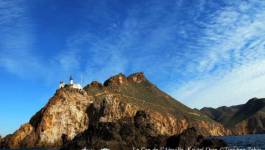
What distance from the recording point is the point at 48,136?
174m

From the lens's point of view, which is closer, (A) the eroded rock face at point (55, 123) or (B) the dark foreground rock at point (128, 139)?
(B) the dark foreground rock at point (128, 139)

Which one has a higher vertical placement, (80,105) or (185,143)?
(80,105)

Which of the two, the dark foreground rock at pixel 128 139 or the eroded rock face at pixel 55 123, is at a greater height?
the eroded rock face at pixel 55 123

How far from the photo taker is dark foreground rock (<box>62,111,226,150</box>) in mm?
92688

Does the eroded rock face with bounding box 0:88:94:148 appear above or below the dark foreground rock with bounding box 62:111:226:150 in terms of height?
above

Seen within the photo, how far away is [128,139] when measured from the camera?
97188mm

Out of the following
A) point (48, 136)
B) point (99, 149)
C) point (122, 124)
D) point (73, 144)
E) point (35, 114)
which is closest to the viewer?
point (99, 149)

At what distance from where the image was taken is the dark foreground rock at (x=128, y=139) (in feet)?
304

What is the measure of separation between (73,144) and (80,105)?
327ft

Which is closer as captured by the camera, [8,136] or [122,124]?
[122,124]

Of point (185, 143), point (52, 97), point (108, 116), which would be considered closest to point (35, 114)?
point (52, 97)

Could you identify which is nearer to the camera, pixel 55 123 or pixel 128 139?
pixel 128 139

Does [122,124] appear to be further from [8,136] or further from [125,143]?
[8,136]

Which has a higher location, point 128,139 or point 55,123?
point 55,123
